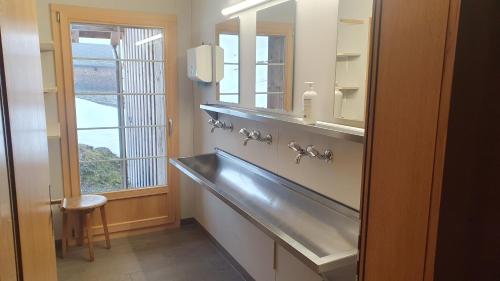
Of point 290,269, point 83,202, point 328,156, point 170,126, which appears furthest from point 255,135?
point 83,202

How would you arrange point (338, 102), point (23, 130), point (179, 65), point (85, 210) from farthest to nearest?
point (179, 65)
point (85, 210)
point (338, 102)
point (23, 130)

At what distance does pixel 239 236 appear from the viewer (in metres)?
2.93

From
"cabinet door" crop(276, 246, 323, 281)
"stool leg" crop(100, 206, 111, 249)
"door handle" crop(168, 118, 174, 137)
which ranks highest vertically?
"door handle" crop(168, 118, 174, 137)

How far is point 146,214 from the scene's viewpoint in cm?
375

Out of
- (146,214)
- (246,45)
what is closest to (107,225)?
(146,214)

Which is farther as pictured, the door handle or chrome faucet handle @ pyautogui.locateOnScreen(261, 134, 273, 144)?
the door handle

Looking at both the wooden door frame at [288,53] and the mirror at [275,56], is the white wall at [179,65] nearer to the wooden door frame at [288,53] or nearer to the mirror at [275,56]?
the mirror at [275,56]

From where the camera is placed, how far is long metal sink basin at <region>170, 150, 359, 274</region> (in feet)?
4.64

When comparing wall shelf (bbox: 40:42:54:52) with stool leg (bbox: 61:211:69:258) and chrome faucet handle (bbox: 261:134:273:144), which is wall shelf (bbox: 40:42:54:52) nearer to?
stool leg (bbox: 61:211:69:258)

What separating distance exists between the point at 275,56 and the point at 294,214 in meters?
0.99

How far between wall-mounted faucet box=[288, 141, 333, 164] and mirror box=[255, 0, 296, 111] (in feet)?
0.86

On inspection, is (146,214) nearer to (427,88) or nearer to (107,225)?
(107,225)

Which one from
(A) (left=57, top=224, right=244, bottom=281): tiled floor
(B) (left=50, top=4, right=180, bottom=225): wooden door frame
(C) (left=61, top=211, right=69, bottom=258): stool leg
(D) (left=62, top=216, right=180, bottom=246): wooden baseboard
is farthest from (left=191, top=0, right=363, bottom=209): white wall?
(C) (left=61, top=211, right=69, bottom=258): stool leg

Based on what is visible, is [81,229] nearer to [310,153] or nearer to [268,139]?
[268,139]
